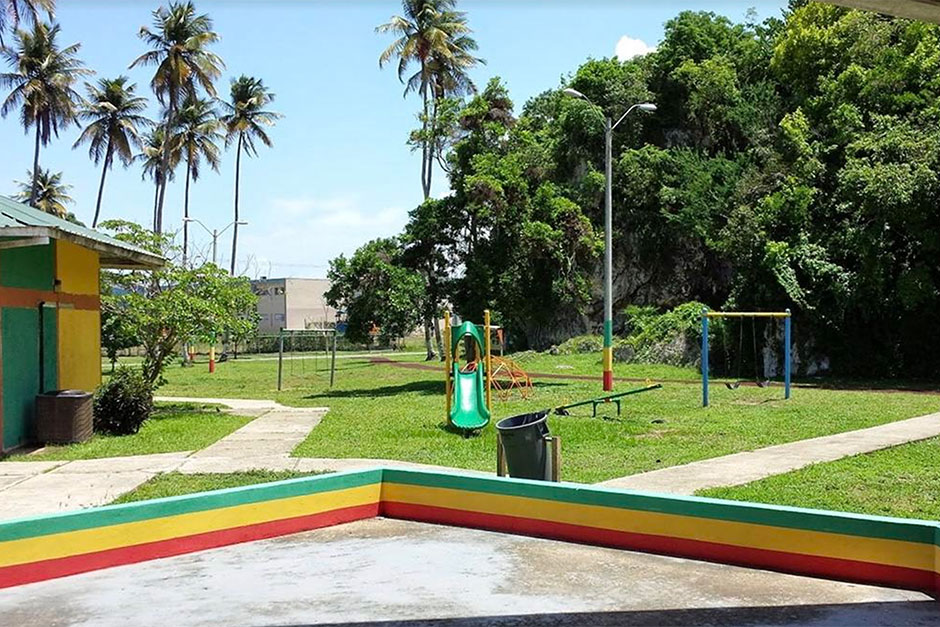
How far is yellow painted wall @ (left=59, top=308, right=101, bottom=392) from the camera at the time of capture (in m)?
17.0

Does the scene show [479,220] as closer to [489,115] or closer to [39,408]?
[489,115]

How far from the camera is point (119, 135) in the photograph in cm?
6009

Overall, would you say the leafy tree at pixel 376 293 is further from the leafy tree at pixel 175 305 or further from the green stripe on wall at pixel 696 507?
the green stripe on wall at pixel 696 507

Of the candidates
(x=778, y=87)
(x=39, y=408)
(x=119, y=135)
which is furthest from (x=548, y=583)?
(x=119, y=135)

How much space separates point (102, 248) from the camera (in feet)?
52.7

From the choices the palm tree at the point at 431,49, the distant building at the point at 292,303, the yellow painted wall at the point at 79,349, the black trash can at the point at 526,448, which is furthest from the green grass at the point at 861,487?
the distant building at the point at 292,303

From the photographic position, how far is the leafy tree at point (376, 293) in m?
26.8

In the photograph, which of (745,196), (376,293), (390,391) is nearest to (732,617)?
(376,293)

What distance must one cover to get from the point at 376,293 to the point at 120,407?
10.7 m

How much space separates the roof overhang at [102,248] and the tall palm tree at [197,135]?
136 feet

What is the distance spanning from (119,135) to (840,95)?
146 ft

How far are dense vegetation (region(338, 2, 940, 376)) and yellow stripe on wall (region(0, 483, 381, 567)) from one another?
18.4m

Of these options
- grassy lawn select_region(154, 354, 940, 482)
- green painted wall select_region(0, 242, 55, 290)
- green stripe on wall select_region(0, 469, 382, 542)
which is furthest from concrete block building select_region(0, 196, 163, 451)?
green stripe on wall select_region(0, 469, 382, 542)

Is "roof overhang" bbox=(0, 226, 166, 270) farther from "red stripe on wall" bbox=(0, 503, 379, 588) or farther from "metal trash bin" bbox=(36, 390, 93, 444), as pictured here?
"red stripe on wall" bbox=(0, 503, 379, 588)
